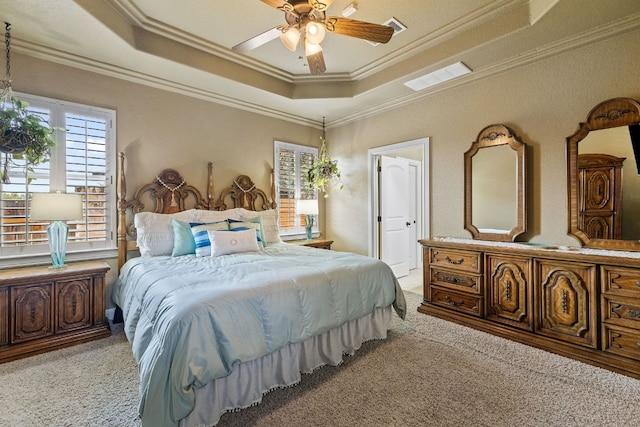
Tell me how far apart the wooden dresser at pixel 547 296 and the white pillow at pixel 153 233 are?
298 centimetres

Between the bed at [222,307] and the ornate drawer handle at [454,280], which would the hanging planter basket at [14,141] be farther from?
the ornate drawer handle at [454,280]

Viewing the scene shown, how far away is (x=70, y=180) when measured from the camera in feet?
9.87

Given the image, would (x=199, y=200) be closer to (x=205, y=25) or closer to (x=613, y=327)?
(x=205, y=25)

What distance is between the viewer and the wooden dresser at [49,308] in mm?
2385

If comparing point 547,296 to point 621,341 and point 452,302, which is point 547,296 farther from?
point 452,302

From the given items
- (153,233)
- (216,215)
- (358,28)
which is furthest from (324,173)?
(358,28)

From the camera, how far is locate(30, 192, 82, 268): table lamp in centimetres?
255

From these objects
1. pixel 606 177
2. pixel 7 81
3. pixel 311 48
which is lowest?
pixel 606 177

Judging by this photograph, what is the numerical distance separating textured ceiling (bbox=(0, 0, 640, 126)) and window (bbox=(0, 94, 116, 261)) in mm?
547

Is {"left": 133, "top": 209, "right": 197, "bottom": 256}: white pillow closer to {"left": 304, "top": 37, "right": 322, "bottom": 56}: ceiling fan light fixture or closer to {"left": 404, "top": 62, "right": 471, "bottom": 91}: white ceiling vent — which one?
{"left": 304, "top": 37, "right": 322, "bottom": 56}: ceiling fan light fixture

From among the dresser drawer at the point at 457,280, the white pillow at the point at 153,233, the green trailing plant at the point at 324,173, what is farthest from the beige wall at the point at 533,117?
the white pillow at the point at 153,233

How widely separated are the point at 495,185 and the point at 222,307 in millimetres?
3122

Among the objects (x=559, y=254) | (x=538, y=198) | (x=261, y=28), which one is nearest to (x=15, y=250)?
(x=261, y=28)

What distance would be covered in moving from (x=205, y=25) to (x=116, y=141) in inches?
63.3
